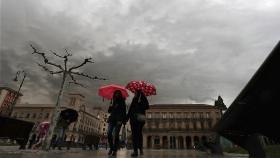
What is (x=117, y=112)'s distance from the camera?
6008 millimetres

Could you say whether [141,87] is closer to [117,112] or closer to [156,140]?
[117,112]

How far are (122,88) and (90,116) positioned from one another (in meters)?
92.5

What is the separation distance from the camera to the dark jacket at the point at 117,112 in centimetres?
595

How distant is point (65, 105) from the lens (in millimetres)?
81000

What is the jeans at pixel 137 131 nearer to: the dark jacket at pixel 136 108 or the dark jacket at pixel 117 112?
the dark jacket at pixel 136 108

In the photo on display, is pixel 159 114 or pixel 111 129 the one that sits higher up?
pixel 159 114

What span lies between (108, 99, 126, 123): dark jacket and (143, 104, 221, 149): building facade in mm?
65499

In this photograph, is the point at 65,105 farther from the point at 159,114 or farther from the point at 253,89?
the point at 253,89

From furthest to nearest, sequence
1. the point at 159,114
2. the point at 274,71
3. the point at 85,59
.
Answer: the point at 159,114, the point at 85,59, the point at 274,71

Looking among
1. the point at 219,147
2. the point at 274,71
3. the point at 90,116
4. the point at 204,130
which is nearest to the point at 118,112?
the point at 274,71

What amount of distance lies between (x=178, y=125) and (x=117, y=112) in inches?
2743

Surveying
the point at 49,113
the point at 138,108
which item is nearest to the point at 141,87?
the point at 138,108

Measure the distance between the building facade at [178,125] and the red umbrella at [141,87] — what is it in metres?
65.2

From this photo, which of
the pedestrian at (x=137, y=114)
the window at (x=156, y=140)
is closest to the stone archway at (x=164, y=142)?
the window at (x=156, y=140)
